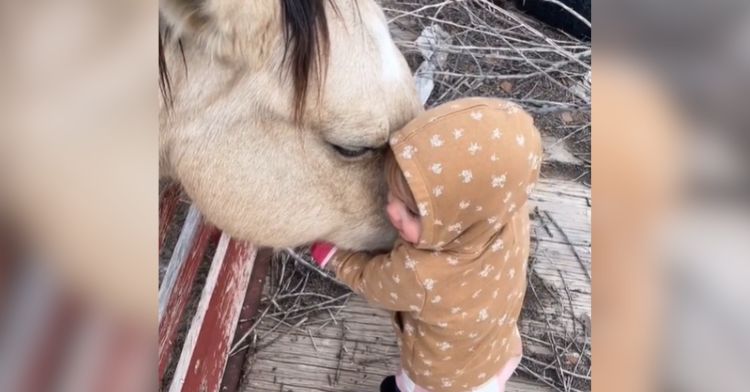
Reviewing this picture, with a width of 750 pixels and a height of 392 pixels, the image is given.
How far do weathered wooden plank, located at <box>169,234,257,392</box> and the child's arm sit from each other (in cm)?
16

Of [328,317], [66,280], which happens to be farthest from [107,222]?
[328,317]

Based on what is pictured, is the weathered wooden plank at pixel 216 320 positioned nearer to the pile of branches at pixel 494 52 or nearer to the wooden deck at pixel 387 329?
the wooden deck at pixel 387 329

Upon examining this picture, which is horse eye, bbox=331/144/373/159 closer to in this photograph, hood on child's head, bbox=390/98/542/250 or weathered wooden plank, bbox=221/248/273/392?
hood on child's head, bbox=390/98/542/250

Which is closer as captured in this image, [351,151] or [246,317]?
[351,151]

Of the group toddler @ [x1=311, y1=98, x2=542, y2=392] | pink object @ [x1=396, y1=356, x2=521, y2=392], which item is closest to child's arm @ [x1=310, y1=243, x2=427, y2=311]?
toddler @ [x1=311, y1=98, x2=542, y2=392]

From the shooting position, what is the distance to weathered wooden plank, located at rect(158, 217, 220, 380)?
0.60 metres

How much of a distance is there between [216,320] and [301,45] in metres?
0.33

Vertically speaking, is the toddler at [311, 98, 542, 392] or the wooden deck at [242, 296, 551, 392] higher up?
the toddler at [311, 98, 542, 392]

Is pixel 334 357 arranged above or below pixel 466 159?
below

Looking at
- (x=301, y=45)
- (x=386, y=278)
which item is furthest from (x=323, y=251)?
(x=301, y=45)

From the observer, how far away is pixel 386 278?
0.55 meters

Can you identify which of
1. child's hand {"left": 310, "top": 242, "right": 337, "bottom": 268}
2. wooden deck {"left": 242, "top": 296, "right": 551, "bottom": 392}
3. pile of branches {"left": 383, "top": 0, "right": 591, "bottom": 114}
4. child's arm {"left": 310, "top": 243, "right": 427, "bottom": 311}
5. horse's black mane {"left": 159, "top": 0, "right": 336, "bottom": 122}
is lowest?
wooden deck {"left": 242, "top": 296, "right": 551, "bottom": 392}

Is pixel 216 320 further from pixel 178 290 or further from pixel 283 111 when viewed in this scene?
pixel 283 111

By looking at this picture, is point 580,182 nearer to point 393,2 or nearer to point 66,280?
point 393,2
